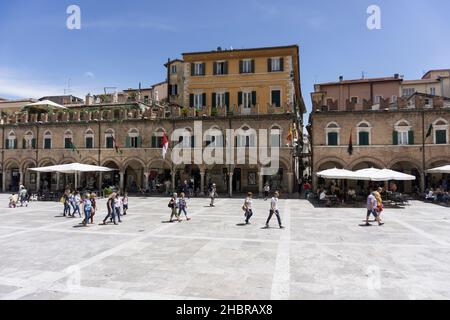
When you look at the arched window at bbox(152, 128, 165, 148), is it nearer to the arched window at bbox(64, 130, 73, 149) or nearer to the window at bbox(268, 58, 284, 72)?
the arched window at bbox(64, 130, 73, 149)

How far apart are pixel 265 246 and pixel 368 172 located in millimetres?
13966

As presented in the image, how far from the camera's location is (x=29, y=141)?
36219 mm

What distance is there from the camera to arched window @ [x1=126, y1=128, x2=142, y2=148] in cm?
3294

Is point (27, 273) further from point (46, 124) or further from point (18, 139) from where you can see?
point (18, 139)

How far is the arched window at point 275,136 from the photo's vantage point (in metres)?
29.3

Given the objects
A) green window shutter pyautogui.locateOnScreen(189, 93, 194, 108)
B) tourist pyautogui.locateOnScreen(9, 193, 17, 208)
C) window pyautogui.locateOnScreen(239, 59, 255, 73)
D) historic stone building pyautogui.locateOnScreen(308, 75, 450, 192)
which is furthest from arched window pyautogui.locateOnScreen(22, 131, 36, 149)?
historic stone building pyautogui.locateOnScreen(308, 75, 450, 192)

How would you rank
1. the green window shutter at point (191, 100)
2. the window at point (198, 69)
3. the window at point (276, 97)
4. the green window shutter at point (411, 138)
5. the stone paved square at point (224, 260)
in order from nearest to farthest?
the stone paved square at point (224, 260) < the green window shutter at point (411, 138) < the window at point (276, 97) < the window at point (198, 69) < the green window shutter at point (191, 100)

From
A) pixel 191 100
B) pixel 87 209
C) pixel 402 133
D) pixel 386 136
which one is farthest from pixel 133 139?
pixel 402 133

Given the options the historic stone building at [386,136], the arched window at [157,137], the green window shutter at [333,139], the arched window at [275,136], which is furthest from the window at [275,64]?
the arched window at [157,137]

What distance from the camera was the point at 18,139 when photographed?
36.6 metres

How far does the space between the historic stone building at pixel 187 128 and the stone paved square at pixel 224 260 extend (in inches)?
617

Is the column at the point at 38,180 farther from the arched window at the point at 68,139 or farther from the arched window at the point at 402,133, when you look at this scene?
the arched window at the point at 402,133

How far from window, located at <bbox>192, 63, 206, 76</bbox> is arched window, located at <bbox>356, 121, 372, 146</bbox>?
16.3 m
